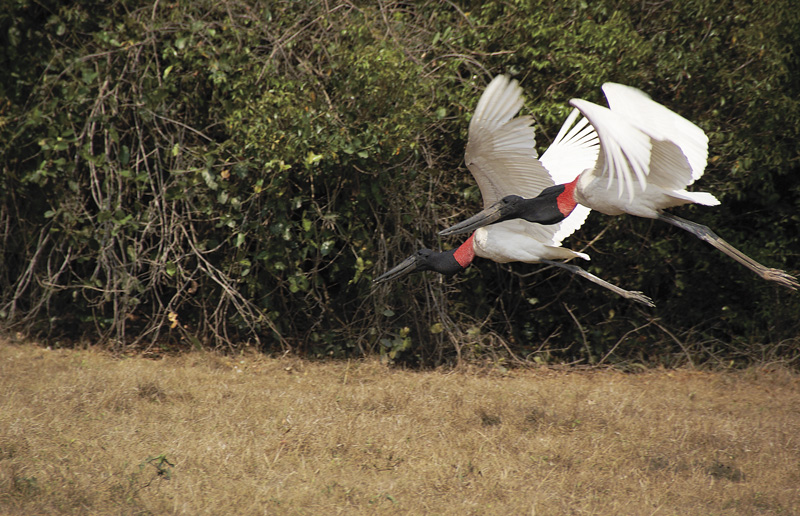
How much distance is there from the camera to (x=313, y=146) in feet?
16.4

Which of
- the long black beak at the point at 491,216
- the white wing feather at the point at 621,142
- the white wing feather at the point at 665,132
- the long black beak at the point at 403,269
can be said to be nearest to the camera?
the white wing feather at the point at 621,142

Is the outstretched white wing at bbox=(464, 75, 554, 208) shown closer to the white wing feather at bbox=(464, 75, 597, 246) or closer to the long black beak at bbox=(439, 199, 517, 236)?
the white wing feather at bbox=(464, 75, 597, 246)

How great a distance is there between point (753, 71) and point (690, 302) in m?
1.94

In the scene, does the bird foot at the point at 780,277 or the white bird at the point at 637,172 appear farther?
the bird foot at the point at 780,277

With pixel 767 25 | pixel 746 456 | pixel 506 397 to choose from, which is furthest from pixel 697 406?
pixel 767 25

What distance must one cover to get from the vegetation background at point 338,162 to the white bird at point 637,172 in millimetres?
1015

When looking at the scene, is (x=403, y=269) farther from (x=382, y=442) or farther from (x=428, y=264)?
(x=382, y=442)

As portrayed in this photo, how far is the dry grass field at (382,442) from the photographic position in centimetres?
323

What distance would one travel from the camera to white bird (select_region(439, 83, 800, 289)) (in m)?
3.27

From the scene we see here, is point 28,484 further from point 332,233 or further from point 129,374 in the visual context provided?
point 332,233

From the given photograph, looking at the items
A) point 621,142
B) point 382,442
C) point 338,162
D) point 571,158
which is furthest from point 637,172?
point 338,162

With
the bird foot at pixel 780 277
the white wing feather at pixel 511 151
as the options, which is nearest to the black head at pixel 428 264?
the white wing feather at pixel 511 151

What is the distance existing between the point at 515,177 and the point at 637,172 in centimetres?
152

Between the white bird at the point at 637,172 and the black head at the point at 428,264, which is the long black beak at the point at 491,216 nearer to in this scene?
the white bird at the point at 637,172
